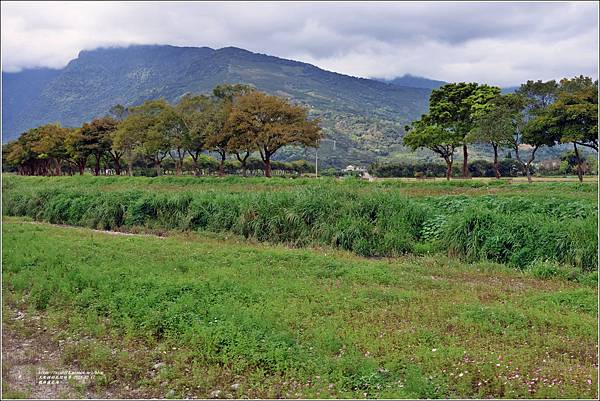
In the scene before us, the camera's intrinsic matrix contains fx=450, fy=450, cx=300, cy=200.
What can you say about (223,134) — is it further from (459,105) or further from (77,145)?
(77,145)

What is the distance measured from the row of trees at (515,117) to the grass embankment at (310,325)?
2987 cm

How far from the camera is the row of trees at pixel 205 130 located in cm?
4341

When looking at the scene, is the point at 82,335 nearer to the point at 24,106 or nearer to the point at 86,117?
the point at 24,106

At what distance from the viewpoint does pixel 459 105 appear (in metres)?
46.6

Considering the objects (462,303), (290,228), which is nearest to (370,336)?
(462,303)

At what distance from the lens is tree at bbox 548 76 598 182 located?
34.5m

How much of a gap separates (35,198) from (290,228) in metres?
17.6

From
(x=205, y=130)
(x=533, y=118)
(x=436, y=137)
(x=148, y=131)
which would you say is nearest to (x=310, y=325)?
(x=533, y=118)

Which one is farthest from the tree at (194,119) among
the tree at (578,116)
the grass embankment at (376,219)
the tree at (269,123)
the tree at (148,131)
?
the tree at (578,116)

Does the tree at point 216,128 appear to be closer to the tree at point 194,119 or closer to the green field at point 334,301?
the tree at point 194,119

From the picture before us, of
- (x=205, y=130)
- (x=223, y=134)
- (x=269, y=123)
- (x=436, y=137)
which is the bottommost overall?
(x=436, y=137)

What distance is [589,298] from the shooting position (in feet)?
29.0

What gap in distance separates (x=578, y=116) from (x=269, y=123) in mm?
26096

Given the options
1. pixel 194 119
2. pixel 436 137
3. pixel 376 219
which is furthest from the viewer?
pixel 194 119
